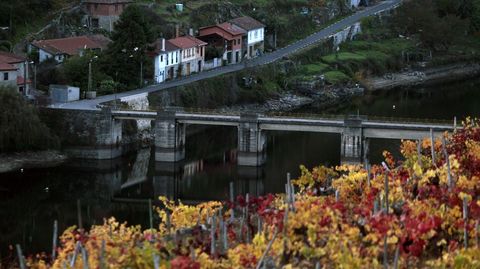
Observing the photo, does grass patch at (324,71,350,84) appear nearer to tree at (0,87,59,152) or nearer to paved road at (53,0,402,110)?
paved road at (53,0,402,110)

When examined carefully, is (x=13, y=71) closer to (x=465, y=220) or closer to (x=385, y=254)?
(x=465, y=220)

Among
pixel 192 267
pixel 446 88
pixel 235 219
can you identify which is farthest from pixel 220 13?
pixel 192 267

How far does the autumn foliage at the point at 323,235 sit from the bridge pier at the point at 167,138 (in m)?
39.3

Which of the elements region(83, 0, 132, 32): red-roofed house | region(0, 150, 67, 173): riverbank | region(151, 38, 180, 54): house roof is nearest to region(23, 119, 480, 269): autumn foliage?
region(0, 150, 67, 173): riverbank

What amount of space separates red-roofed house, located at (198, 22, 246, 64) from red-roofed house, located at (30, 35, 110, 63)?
555 inches

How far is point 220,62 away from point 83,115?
30510 millimetres

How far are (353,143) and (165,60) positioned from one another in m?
26.0

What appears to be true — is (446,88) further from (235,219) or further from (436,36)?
(235,219)

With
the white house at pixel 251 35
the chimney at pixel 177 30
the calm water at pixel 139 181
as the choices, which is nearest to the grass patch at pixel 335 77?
the white house at pixel 251 35

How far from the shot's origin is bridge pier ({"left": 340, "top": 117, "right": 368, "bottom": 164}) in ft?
240

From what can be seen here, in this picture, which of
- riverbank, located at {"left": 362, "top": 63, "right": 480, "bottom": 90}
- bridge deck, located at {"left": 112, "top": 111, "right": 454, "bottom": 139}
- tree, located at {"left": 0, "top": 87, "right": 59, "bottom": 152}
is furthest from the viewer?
riverbank, located at {"left": 362, "top": 63, "right": 480, "bottom": 90}

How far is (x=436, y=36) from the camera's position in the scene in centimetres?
13038

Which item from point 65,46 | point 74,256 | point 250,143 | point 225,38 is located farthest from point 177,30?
point 74,256

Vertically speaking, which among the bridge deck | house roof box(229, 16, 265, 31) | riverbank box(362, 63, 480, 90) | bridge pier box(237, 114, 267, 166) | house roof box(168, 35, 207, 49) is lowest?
bridge pier box(237, 114, 267, 166)
